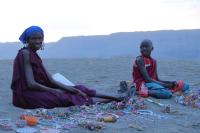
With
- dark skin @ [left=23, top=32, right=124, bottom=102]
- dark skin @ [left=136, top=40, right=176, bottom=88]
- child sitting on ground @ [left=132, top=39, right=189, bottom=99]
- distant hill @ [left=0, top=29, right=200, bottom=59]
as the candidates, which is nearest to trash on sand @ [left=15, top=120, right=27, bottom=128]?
dark skin @ [left=23, top=32, right=124, bottom=102]

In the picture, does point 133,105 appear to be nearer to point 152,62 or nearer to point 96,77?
point 152,62

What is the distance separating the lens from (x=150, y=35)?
184ft

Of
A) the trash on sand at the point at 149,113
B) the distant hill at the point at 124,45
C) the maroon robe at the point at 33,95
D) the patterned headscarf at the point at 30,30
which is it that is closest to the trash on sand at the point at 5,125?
the maroon robe at the point at 33,95

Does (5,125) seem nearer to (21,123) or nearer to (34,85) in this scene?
(21,123)

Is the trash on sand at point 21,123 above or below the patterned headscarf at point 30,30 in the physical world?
below

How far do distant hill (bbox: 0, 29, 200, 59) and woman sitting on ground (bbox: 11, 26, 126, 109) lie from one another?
1686 inches

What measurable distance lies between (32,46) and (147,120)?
197cm

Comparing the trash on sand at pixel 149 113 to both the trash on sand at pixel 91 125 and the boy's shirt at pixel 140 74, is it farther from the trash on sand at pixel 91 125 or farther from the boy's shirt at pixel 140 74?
the boy's shirt at pixel 140 74

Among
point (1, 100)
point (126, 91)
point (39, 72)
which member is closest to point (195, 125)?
point (126, 91)

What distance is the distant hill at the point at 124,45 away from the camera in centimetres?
5525

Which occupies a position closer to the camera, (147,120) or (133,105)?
(147,120)

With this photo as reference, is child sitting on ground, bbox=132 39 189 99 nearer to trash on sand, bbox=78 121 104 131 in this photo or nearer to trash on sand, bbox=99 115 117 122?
trash on sand, bbox=99 115 117 122

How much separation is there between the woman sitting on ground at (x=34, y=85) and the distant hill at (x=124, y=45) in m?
42.8

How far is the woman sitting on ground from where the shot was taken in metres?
7.48
